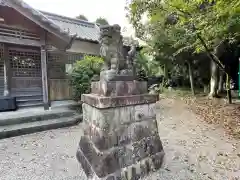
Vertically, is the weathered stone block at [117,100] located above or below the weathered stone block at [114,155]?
above

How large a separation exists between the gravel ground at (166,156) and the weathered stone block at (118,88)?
1.35 metres

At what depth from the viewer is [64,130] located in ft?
17.7

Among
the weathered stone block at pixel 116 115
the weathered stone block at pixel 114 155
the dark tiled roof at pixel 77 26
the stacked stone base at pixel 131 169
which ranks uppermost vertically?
the dark tiled roof at pixel 77 26

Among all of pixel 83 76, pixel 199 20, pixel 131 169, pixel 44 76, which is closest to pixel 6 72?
pixel 44 76

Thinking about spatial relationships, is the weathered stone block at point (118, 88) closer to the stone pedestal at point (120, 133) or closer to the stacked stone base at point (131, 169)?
the stone pedestal at point (120, 133)

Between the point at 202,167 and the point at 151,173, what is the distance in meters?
0.99

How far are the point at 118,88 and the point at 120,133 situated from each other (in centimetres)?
65

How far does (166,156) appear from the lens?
11.6ft

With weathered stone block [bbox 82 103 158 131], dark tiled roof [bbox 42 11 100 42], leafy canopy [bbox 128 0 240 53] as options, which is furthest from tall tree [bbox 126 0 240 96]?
weathered stone block [bbox 82 103 158 131]

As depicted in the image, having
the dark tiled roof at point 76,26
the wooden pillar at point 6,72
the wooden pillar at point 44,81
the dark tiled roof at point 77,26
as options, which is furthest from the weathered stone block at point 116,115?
the dark tiled roof at point 76,26

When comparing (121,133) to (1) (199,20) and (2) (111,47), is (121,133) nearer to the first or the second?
(2) (111,47)

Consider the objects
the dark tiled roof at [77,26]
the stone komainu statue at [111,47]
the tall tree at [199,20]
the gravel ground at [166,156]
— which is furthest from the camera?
the dark tiled roof at [77,26]

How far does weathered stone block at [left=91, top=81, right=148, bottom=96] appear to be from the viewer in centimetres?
256

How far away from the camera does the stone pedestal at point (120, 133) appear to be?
2486mm
